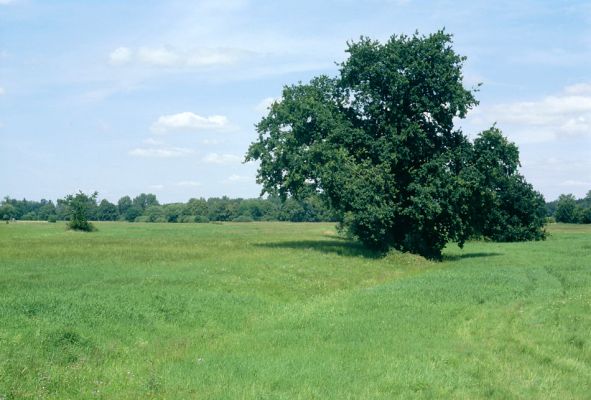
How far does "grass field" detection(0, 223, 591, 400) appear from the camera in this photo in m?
11.6

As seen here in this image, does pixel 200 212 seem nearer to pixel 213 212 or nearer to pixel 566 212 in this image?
pixel 213 212

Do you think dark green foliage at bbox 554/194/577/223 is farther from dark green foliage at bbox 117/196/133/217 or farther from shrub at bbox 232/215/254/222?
dark green foliage at bbox 117/196/133/217

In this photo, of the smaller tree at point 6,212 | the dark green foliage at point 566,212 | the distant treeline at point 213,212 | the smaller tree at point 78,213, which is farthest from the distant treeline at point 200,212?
the smaller tree at point 78,213

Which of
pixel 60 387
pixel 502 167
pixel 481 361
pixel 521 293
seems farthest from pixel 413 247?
pixel 60 387

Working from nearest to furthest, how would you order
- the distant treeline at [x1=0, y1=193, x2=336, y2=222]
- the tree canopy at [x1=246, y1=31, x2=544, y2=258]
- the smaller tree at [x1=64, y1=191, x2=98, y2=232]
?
the tree canopy at [x1=246, y1=31, x2=544, y2=258] < the smaller tree at [x1=64, y1=191, x2=98, y2=232] < the distant treeline at [x1=0, y1=193, x2=336, y2=222]

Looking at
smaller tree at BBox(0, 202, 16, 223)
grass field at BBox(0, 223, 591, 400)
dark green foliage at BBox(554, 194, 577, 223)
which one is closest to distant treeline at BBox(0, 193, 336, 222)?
smaller tree at BBox(0, 202, 16, 223)

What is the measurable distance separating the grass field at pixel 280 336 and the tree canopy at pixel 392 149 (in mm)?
14252

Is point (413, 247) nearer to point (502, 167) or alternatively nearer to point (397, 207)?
point (397, 207)

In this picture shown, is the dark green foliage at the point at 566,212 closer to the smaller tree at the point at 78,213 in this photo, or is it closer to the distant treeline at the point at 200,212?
the distant treeline at the point at 200,212

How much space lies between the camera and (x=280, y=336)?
16062 millimetres

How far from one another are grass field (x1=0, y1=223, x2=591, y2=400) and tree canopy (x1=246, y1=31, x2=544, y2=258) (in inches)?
561

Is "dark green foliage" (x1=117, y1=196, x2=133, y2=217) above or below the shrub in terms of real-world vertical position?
above

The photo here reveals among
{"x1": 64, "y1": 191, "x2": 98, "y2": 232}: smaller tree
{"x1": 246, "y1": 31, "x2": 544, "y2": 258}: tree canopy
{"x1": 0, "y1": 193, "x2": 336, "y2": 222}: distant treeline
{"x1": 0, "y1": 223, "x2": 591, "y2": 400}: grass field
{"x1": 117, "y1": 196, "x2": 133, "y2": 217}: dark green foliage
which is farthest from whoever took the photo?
{"x1": 117, "y1": 196, "x2": 133, "y2": 217}: dark green foliage

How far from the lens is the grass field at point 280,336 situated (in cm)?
1163
